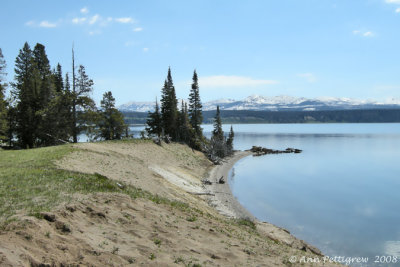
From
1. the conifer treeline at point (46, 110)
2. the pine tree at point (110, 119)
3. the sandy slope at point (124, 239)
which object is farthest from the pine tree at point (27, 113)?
the sandy slope at point (124, 239)

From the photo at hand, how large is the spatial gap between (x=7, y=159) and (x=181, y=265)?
72.8ft

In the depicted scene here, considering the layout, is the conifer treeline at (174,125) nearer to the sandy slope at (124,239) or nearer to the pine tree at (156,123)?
the pine tree at (156,123)

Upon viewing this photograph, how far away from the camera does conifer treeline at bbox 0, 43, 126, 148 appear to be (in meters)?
47.0

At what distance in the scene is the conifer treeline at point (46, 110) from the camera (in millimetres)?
47000

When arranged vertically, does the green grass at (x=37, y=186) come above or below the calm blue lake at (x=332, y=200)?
above

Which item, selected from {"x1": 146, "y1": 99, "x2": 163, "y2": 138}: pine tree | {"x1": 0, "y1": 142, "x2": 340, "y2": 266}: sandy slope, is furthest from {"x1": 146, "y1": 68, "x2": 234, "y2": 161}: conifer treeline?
{"x1": 0, "y1": 142, "x2": 340, "y2": 266}: sandy slope

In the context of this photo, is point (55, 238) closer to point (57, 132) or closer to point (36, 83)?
point (57, 132)

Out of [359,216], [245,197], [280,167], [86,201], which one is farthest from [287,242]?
[280,167]

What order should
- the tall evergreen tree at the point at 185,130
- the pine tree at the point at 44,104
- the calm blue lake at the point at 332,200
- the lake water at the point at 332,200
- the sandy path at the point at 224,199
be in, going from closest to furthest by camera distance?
1. the lake water at the point at 332,200
2. the calm blue lake at the point at 332,200
3. the sandy path at the point at 224,199
4. the pine tree at the point at 44,104
5. the tall evergreen tree at the point at 185,130

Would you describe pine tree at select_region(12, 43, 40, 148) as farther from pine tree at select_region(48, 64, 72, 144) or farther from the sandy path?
the sandy path

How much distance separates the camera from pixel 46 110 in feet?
156

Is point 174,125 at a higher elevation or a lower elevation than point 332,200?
higher

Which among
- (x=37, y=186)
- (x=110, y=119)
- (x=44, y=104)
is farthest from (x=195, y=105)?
(x=37, y=186)

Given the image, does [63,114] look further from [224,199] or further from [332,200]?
[332,200]
